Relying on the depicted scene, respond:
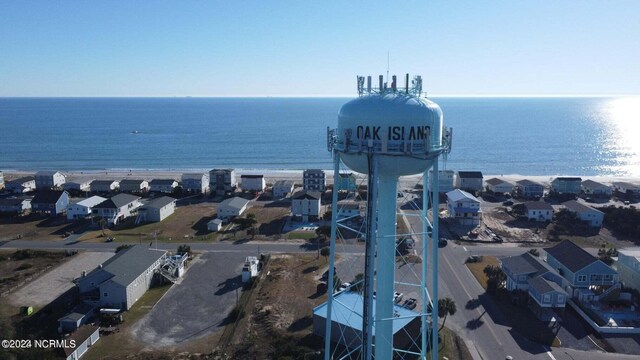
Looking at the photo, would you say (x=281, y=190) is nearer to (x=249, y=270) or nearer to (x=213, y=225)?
(x=213, y=225)

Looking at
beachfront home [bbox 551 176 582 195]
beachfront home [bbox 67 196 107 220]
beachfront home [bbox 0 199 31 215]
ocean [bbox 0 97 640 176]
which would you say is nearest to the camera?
beachfront home [bbox 67 196 107 220]

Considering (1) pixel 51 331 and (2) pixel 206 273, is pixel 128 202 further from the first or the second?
(1) pixel 51 331

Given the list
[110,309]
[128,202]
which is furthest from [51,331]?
[128,202]

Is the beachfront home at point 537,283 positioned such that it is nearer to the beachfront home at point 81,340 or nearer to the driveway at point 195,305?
the driveway at point 195,305

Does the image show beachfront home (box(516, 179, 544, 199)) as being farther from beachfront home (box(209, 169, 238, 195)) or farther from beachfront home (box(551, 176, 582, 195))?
beachfront home (box(209, 169, 238, 195))

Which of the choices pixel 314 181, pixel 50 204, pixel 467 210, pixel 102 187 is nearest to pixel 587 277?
pixel 467 210

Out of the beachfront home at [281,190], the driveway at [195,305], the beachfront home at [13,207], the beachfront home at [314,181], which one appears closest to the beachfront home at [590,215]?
the beachfront home at [314,181]

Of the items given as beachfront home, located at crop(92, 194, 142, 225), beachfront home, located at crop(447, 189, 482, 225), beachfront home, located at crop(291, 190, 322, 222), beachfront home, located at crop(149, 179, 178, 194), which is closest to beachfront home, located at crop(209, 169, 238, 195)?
beachfront home, located at crop(149, 179, 178, 194)

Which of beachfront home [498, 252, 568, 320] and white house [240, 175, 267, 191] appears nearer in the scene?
beachfront home [498, 252, 568, 320]
